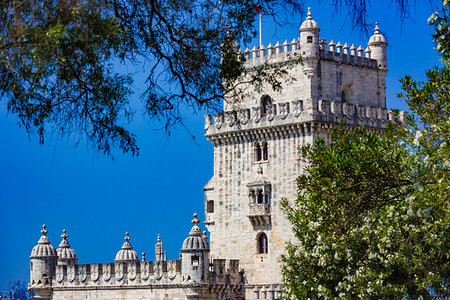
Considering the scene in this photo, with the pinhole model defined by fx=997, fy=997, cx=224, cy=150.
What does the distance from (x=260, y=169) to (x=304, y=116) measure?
4.15 m

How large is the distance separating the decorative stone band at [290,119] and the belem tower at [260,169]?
6 cm

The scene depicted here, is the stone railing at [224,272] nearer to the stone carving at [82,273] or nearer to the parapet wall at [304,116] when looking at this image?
the parapet wall at [304,116]

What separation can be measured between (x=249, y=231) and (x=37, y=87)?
38291mm

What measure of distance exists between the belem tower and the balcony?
55 mm

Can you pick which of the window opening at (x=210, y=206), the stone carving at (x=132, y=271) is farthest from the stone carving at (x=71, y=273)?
the window opening at (x=210, y=206)

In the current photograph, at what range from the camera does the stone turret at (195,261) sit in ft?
177

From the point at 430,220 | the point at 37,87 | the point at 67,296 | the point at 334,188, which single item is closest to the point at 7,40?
the point at 37,87

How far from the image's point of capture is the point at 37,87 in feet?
59.6

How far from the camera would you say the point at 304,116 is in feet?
177

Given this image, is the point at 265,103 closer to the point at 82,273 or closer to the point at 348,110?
the point at 348,110

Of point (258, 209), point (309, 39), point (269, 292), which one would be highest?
point (309, 39)

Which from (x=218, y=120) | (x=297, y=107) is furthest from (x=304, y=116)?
(x=218, y=120)

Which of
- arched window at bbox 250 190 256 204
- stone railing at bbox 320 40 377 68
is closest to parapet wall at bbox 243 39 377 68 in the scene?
stone railing at bbox 320 40 377 68

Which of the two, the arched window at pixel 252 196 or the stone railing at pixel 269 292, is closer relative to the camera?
the stone railing at pixel 269 292
